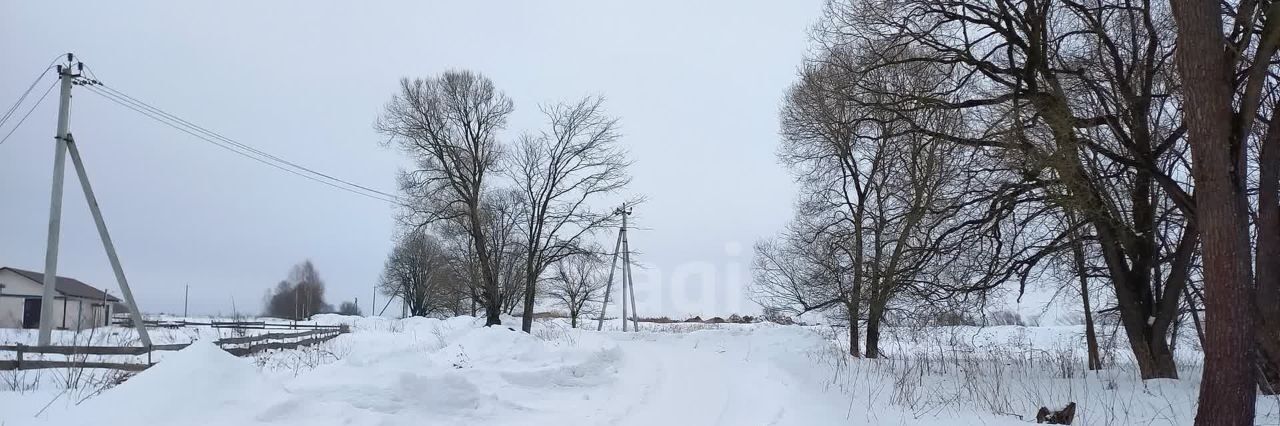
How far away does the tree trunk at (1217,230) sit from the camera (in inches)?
233

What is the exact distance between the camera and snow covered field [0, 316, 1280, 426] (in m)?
6.02

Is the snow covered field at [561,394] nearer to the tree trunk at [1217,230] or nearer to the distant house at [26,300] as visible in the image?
the tree trunk at [1217,230]

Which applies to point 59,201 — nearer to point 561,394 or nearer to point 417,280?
point 561,394

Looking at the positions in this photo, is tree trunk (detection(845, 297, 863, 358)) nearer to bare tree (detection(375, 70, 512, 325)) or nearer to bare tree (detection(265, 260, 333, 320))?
bare tree (detection(375, 70, 512, 325))

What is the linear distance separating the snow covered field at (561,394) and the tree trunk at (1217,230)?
3.65 feet

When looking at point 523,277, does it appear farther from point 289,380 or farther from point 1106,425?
point 1106,425

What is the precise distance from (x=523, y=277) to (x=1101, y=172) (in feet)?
82.8

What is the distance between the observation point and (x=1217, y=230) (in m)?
6.09

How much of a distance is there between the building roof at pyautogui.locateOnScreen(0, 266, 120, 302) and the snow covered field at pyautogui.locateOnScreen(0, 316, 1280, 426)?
4124 cm

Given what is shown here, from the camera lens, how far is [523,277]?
32875 mm

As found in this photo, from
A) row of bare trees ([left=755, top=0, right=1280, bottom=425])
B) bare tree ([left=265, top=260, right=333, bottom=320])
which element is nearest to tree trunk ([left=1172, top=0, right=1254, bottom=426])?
row of bare trees ([left=755, top=0, right=1280, bottom=425])

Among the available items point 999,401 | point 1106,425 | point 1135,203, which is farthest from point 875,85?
point 1106,425

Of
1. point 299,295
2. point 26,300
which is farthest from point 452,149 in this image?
point 299,295

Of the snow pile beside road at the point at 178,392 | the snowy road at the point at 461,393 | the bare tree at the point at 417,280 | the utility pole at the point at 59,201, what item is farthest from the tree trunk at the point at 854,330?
the bare tree at the point at 417,280
